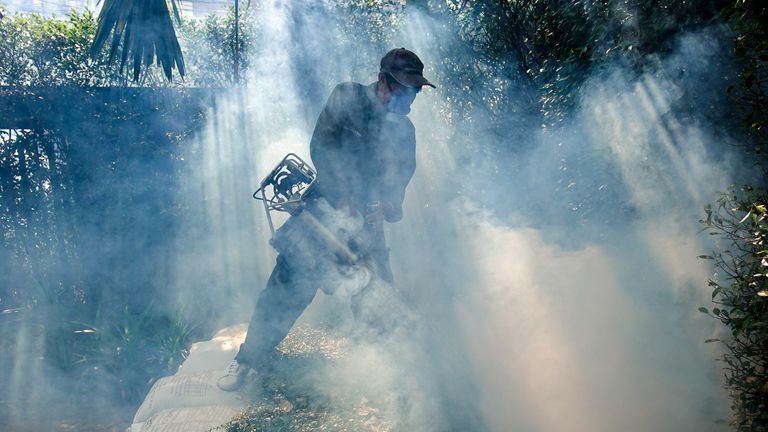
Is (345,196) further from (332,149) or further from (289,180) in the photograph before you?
(289,180)

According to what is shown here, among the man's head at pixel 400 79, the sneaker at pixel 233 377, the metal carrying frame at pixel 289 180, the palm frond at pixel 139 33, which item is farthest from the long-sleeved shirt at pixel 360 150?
the palm frond at pixel 139 33

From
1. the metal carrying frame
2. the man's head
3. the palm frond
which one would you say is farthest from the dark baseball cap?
the palm frond

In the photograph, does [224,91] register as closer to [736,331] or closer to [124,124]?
[124,124]

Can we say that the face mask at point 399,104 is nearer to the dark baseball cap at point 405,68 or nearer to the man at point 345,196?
the man at point 345,196

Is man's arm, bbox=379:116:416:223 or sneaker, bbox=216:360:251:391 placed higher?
man's arm, bbox=379:116:416:223

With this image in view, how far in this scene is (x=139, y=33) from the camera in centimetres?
591

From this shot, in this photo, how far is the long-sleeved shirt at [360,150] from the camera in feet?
13.2

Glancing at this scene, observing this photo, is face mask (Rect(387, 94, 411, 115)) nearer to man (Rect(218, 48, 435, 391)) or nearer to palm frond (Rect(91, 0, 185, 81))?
man (Rect(218, 48, 435, 391))

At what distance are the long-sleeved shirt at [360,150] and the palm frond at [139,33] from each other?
3.06 metres

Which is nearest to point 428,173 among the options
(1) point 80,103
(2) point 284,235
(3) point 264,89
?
(3) point 264,89

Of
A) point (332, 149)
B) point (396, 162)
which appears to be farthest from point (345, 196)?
point (396, 162)

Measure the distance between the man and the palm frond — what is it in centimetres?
307

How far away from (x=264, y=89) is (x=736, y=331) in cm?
635

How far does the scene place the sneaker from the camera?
3.73 meters
